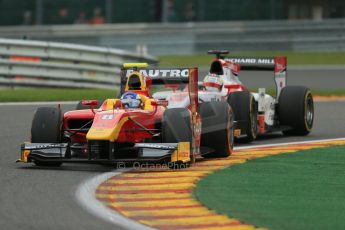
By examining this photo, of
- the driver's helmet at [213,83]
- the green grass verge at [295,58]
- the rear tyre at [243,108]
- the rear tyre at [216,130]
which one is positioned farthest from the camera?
the green grass verge at [295,58]

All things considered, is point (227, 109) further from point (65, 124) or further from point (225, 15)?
point (225, 15)

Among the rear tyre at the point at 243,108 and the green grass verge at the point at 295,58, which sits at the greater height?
the green grass verge at the point at 295,58

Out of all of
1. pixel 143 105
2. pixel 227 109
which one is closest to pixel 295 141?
pixel 227 109

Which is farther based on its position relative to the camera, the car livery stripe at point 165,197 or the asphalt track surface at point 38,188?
the car livery stripe at point 165,197

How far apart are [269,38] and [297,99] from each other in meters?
18.8

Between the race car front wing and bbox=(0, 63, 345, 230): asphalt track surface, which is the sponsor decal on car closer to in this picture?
the race car front wing

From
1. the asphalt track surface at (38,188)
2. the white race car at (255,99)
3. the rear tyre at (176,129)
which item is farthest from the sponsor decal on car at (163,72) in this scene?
the asphalt track surface at (38,188)

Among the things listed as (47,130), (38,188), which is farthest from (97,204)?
(47,130)

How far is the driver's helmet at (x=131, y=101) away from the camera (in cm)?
1243

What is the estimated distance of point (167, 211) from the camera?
8.94 meters

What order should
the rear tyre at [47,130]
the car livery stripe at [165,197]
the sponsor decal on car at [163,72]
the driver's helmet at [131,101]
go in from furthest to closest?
1. the sponsor decal on car at [163,72]
2. the driver's helmet at [131,101]
3. the rear tyre at [47,130]
4. the car livery stripe at [165,197]

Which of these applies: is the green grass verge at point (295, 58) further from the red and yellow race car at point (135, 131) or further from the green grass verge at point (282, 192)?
the green grass verge at point (282, 192)

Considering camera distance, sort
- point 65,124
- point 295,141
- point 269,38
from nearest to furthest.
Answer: point 65,124, point 295,141, point 269,38

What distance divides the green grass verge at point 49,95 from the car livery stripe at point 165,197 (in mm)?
7677
